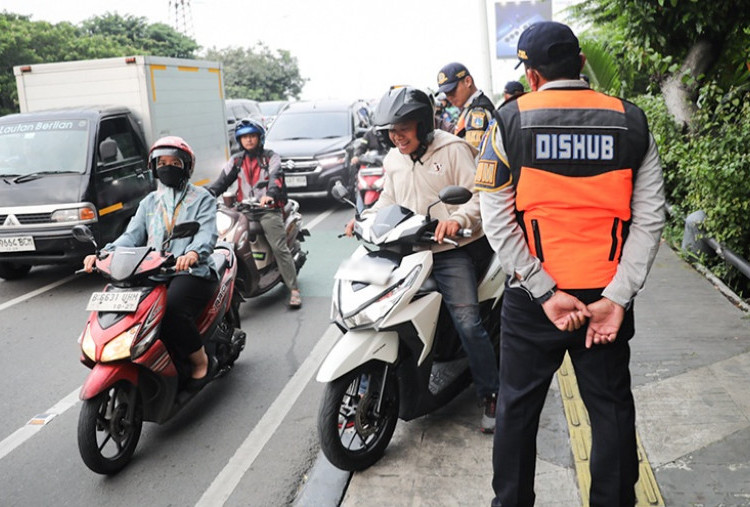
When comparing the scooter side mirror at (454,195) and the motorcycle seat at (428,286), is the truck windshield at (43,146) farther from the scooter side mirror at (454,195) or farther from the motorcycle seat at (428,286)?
the scooter side mirror at (454,195)

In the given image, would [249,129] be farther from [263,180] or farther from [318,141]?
[318,141]

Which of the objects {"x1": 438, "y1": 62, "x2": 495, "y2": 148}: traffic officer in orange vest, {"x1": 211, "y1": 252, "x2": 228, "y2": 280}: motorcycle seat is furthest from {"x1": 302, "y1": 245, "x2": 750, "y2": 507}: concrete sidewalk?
{"x1": 438, "y1": 62, "x2": 495, "y2": 148}: traffic officer in orange vest

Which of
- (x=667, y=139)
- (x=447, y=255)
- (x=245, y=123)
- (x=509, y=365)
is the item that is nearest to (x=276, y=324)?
(x=245, y=123)

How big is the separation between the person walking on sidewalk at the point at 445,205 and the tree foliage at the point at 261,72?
158ft

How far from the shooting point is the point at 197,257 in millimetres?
4566

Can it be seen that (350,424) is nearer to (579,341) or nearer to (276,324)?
(579,341)

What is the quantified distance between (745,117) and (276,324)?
4.72m

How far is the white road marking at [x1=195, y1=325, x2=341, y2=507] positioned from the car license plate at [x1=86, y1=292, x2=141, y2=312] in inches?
42.0

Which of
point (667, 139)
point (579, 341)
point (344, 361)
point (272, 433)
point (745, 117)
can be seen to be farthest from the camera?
point (667, 139)

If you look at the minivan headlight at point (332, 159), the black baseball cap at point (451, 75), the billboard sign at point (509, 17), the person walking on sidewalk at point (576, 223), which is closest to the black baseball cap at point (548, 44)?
the person walking on sidewalk at point (576, 223)

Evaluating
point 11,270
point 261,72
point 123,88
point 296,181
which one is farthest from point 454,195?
point 261,72

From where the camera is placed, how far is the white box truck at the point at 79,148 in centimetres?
856

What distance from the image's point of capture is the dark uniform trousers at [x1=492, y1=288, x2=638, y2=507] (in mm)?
2885

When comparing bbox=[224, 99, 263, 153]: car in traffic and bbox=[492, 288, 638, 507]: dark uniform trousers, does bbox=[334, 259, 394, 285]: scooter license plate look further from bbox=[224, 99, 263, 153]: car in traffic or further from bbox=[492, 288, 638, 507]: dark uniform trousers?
bbox=[224, 99, 263, 153]: car in traffic
